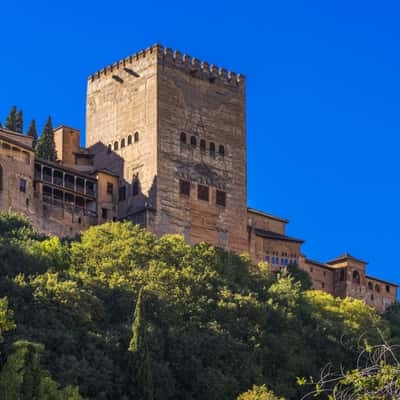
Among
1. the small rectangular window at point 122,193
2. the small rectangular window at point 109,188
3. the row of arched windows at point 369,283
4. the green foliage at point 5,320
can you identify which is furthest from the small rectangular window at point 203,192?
the green foliage at point 5,320

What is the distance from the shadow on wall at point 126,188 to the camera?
56.2 metres

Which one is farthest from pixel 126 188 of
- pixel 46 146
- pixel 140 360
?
pixel 140 360

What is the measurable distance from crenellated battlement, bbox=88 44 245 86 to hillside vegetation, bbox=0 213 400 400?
12.2 metres

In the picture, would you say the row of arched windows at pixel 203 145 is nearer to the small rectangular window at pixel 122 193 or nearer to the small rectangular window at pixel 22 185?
the small rectangular window at pixel 122 193

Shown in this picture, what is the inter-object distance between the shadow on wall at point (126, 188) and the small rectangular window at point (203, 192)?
296 centimetres

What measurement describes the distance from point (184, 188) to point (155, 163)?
7.01ft

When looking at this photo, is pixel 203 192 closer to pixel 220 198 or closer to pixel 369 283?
pixel 220 198

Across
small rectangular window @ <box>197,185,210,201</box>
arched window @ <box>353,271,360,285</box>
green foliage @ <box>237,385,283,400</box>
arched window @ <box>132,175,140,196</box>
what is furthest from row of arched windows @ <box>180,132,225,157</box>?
green foliage @ <box>237,385,283,400</box>

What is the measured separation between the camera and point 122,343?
3962 centimetres

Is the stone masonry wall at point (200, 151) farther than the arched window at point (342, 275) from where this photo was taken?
No

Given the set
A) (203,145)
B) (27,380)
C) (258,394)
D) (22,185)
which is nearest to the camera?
(27,380)

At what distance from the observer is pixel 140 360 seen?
125 feet

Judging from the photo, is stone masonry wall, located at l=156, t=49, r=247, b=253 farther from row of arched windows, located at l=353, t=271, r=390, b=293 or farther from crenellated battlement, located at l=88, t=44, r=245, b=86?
row of arched windows, located at l=353, t=271, r=390, b=293

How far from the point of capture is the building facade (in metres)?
55.0
